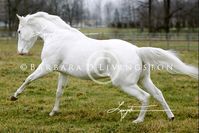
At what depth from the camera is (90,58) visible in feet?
21.5

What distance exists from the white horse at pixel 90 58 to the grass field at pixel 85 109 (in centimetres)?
41

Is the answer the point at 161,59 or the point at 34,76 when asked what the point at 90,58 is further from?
the point at 161,59

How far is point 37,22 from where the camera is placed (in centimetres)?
742

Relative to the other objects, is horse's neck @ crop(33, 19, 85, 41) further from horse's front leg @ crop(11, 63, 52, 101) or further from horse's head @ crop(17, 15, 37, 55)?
horse's front leg @ crop(11, 63, 52, 101)

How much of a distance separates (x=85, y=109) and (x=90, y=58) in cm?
160

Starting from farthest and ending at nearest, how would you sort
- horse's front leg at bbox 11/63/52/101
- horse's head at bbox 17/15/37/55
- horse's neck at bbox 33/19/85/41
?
1. horse's head at bbox 17/15/37/55
2. horse's neck at bbox 33/19/85/41
3. horse's front leg at bbox 11/63/52/101

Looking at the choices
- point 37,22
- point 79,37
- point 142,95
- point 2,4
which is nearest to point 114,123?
point 142,95

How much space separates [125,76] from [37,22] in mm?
2171

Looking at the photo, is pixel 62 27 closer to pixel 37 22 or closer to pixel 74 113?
pixel 37 22

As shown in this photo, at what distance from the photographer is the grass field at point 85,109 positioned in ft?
20.4

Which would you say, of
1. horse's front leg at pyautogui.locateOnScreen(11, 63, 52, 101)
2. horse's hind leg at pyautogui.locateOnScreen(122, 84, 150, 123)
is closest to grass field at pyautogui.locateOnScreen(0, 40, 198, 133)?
horse's hind leg at pyautogui.locateOnScreen(122, 84, 150, 123)

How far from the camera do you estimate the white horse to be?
6.31 metres

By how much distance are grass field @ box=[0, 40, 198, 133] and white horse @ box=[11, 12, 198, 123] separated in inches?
16.0

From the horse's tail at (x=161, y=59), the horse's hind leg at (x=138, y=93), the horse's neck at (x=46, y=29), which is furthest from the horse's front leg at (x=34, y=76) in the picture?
the horse's tail at (x=161, y=59)
